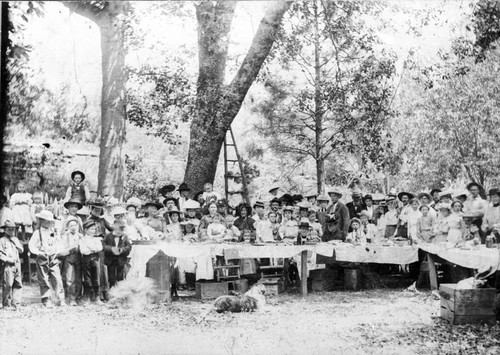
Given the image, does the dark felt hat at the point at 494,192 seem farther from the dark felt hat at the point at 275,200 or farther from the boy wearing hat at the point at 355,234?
the dark felt hat at the point at 275,200

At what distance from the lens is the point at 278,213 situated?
9359mm

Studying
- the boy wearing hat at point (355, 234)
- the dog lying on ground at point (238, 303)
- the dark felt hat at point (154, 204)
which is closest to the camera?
the dog lying on ground at point (238, 303)

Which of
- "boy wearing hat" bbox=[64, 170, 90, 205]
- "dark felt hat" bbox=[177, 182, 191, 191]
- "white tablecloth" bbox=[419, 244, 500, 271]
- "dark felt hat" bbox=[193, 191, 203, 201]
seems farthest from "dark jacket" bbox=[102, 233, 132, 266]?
"white tablecloth" bbox=[419, 244, 500, 271]

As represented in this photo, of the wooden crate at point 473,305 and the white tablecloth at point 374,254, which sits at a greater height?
the white tablecloth at point 374,254

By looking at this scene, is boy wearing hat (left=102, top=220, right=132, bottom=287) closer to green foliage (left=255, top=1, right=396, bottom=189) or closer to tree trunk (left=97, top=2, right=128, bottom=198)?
tree trunk (left=97, top=2, right=128, bottom=198)

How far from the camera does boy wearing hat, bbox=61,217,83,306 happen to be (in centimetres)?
723

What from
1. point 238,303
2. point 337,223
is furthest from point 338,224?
point 238,303

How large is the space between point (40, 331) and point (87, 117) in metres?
3.06

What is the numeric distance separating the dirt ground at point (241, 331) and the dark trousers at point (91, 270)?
37cm

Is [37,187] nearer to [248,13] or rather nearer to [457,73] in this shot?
[248,13]

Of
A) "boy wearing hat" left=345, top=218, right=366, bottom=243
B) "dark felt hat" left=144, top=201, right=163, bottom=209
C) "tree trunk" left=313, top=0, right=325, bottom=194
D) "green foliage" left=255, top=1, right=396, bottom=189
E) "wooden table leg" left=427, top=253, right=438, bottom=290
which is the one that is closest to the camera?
"wooden table leg" left=427, top=253, right=438, bottom=290

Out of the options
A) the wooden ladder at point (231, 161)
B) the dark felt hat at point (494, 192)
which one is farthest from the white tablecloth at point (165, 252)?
the dark felt hat at point (494, 192)

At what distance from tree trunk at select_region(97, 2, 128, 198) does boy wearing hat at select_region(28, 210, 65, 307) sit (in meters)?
1.23

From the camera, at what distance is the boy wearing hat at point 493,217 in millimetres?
7245
